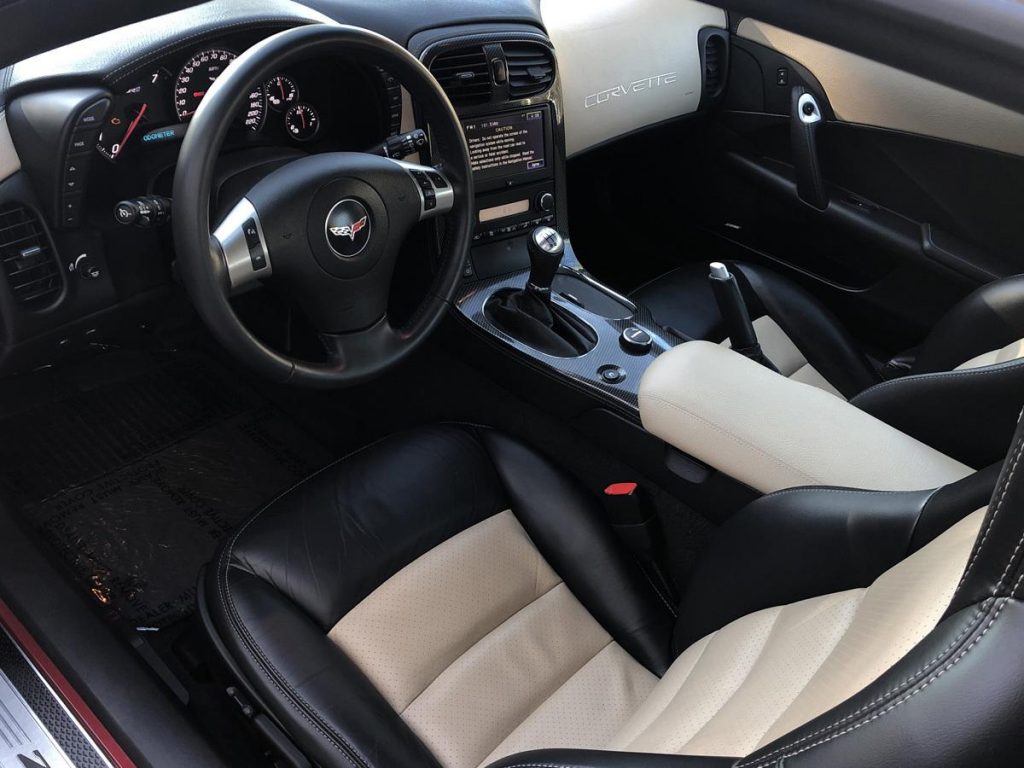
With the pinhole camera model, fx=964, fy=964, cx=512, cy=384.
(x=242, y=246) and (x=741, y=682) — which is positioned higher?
(x=242, y=246)

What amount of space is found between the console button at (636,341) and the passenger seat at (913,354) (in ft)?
0.44

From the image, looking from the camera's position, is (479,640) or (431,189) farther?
(431,189)

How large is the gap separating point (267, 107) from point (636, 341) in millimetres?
716

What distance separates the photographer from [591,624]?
1336mm

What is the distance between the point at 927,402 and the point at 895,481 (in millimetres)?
229

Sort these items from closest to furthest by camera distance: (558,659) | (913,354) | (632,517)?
(558,659) → (632,517) → (913,354)

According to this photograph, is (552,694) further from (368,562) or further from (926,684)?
(926,684)

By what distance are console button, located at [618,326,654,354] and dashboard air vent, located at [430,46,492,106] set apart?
52 cm

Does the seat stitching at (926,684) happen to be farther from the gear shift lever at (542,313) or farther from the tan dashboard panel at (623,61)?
the tan dashboard panel at (623,61)

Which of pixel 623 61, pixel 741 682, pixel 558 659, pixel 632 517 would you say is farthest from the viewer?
pixel 623 61

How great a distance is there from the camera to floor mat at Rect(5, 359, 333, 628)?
1802 mm

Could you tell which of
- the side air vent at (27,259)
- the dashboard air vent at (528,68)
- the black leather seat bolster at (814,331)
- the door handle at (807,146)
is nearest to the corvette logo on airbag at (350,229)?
the side air vent at (27,259)

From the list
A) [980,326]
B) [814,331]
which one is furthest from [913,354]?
[980,326]

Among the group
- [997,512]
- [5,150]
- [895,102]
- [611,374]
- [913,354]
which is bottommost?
[913,354]
